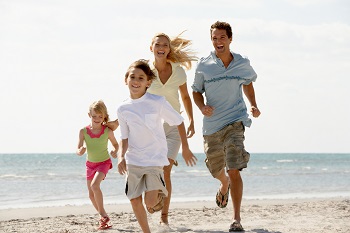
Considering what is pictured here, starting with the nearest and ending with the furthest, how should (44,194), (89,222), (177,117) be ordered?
(177,117), (89,222), (44,194)

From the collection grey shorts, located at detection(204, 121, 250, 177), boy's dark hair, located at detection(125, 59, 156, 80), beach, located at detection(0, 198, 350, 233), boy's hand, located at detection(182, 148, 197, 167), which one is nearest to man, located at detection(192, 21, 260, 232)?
grey shorts, located at detection(204, 121, 250, 177)

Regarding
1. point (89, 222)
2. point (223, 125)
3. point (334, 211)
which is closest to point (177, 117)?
point (223, 125)

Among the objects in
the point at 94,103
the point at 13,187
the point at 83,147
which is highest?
the point at 94,103

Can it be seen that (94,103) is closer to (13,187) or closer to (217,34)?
(217,34)

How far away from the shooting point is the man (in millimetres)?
7168

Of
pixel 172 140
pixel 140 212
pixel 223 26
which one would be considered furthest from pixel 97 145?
pixel 140 212

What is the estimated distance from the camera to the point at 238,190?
7.05 meters

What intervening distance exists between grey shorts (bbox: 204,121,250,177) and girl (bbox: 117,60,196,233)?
1085 millimetres

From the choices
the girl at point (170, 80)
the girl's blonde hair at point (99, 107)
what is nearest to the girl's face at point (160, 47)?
the girl at point (170, 80)

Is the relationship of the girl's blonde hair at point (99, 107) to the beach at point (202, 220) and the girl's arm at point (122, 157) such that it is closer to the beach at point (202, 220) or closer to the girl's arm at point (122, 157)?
the beach at point (202, 220)

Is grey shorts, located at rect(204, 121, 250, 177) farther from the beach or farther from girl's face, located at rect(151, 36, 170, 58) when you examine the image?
girl's face, located at rect(151, 36, 170, 58)

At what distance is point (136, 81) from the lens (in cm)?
605

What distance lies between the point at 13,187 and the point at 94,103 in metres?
11.4

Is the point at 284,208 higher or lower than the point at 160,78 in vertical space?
lower
